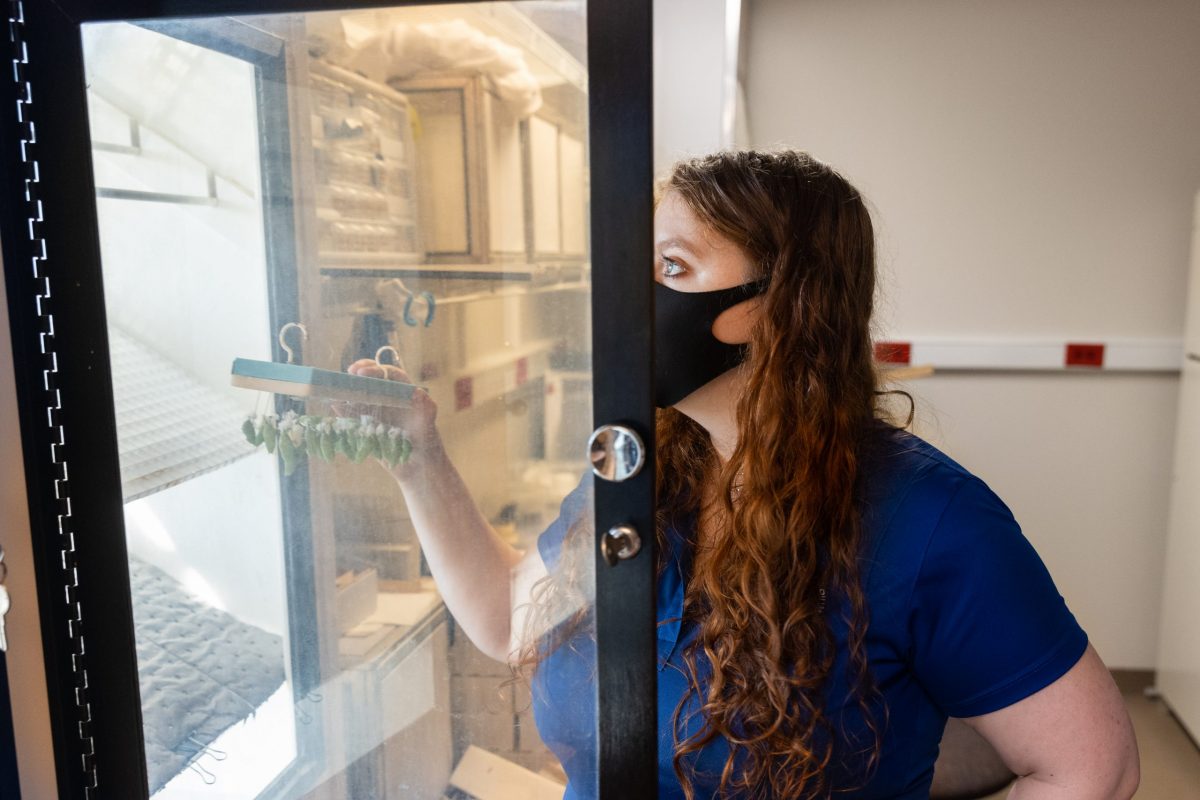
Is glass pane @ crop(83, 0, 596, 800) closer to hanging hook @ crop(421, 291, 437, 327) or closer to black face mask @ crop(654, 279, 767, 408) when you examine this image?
hanging hook @ crop(421, 291, 437, 327)

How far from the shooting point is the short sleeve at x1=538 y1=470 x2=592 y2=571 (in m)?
0.92

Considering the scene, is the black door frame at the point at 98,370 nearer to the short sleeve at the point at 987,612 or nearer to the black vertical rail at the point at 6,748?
Answer: the black vertical rail at the point at 6,748

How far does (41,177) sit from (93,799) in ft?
2.24

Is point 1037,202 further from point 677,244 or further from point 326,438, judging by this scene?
point 326,438

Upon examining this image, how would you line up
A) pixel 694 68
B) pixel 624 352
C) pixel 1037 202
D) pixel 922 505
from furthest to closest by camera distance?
pixel 1037 202
pixel 694 68
pixel 922 505
pixel 624 352

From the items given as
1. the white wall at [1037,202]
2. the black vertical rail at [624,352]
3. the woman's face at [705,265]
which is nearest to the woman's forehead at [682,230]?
the woman's face at [705,265]

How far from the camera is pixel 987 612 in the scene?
93cm

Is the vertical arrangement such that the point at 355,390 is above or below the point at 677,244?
below

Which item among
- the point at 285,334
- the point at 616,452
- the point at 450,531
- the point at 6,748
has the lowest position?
the point at 6,748

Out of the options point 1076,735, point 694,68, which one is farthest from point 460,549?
point 694,68

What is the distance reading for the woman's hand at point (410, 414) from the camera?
0.96 m

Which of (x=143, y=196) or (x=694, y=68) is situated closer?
(x=143, y=196)

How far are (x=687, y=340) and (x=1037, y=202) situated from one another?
2.19 metres

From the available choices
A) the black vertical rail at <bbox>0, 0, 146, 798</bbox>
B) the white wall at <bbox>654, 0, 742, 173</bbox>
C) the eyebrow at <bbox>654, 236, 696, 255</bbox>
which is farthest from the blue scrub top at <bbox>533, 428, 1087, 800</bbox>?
the white wall at <bbox>654, 0, 742, 173</bbox>
